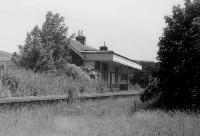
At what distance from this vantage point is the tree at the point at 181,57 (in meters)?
17.1

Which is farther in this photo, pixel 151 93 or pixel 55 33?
pixel 55 33

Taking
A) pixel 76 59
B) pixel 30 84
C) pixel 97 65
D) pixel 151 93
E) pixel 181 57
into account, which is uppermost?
pixel 76 59

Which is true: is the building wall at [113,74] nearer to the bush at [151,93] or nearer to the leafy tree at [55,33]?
the leafy tree at [55,33]

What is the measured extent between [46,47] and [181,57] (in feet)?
42.5

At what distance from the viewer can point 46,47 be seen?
27.7m

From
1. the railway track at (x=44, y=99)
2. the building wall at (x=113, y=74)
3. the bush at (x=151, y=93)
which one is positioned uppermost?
the building wall at (x=113, y=74)

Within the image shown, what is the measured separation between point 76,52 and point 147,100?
14782mm

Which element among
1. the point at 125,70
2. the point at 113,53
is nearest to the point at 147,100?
the point at 113,53

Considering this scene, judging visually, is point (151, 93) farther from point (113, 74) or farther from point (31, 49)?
point (113, 74)

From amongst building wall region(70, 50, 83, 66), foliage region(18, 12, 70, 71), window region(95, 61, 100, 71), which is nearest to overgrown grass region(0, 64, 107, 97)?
foliage region(18, 12, 70, 71)

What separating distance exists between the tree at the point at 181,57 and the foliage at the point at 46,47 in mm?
10977

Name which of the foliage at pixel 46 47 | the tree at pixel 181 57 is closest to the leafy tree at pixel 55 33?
the foliage at pixel 46 47

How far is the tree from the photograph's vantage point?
17141 millimetres

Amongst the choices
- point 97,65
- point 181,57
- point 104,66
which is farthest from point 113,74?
point 181,57
